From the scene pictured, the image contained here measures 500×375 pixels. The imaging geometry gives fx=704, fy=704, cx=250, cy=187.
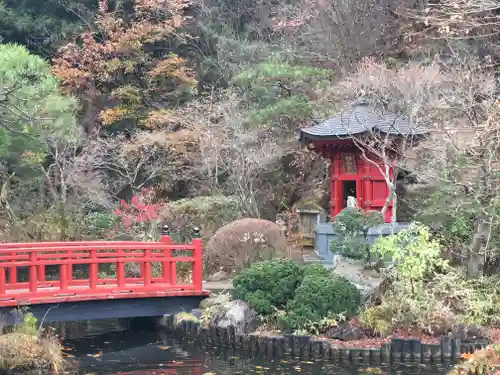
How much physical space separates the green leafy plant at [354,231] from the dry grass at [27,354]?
5174 millimetres

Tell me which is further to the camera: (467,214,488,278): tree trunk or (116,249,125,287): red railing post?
(467,214,488,278): tree trunk

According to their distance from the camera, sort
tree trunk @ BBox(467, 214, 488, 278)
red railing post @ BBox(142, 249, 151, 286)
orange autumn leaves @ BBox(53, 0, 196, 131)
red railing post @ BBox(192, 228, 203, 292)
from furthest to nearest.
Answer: orange autumn leaves @ BBox(53, 0, 196, 131)
red railing post @ BBox(192, 228, 203, 292)
red railing post @ BBox(142, 249, 151, 286)
tree trunk @ BBox(467, 214, 488, 278)

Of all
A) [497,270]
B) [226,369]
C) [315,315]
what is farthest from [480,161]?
[226,369]

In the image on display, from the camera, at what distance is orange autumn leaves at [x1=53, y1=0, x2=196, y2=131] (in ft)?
72.3

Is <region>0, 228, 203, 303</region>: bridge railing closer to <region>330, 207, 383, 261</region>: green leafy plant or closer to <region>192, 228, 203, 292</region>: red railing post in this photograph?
<region>192, 228, 203, 292</region>: red railing post

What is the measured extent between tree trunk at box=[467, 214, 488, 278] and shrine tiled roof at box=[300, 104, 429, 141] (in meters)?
3.48

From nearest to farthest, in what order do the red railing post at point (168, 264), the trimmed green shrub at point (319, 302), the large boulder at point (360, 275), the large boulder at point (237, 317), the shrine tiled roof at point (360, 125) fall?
the trimmed green shrub at point (319, 302)
the large boulder at point (237, 317)
the large boulder at point (360, 275)
the red railing post at point (168, 264)
the shrine tiled roof at point (360, 125)

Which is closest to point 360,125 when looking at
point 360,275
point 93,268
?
point 360,275

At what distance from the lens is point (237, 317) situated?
11.7 m

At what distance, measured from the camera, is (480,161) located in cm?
1220

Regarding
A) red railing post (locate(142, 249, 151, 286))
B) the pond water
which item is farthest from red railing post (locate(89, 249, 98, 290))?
the pond water

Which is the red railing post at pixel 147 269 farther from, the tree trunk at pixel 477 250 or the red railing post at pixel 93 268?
the tree trunk at pixel 477 250

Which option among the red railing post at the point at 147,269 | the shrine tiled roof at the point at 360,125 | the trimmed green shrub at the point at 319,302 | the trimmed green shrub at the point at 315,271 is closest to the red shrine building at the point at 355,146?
the shrine tiled roof at the point at 360,125

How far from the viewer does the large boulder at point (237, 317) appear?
1157 cm
